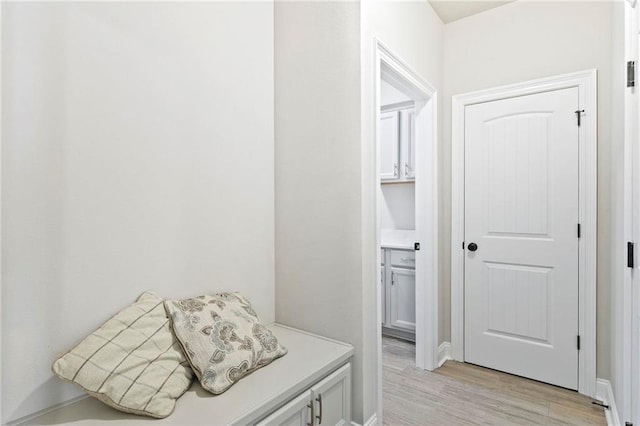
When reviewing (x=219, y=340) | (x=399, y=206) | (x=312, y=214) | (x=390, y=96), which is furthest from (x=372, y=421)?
(x=390, y=96)

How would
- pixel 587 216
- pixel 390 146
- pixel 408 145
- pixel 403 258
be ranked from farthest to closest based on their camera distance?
pixel 390 146 < pixel 408 145 < pixel 403 258 < pixel 587 216

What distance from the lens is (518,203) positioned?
2.49 meters

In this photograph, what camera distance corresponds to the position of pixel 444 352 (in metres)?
2.75

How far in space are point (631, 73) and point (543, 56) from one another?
100 centimetres

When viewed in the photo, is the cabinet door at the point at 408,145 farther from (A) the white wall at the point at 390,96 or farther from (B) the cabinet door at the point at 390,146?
(A) the white wall at the point at 390,96

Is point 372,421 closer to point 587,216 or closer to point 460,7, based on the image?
point 587,216

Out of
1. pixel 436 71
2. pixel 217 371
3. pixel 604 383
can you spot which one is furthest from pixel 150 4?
pixel 604 383

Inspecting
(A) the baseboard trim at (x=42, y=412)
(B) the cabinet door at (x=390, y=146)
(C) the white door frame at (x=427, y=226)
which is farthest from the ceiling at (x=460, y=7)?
(A) the baseboard trim at (x=42, y=412)

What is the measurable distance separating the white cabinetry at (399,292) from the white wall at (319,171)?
4.66ft

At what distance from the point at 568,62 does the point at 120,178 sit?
2875 millimetres

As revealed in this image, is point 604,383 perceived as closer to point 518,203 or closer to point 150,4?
point 518,203

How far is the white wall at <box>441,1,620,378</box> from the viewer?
218 cm

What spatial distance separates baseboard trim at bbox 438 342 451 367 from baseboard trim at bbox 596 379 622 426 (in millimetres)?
958

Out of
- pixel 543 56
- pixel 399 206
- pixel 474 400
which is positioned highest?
pixel 543 56
